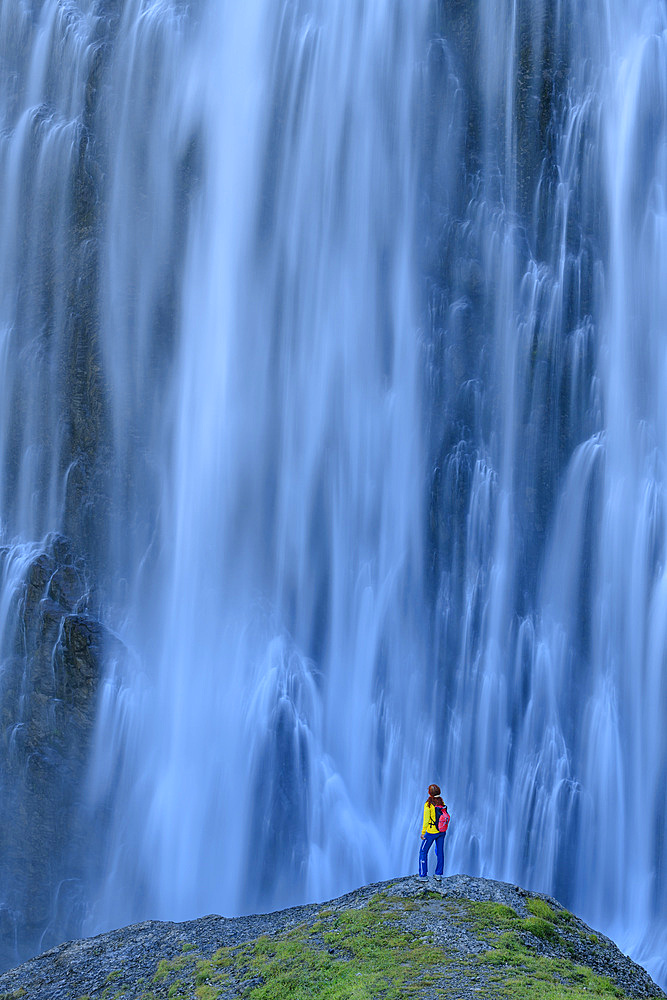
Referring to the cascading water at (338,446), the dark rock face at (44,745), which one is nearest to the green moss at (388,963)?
the cascading water at (338,446)

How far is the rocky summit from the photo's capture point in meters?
16.7

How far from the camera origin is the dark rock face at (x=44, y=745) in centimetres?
3219

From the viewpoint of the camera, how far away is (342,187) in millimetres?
37594

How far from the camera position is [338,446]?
35.9 metres

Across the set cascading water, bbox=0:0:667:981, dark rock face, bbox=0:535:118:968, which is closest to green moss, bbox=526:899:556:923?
cascading water, bbox=0:0:667:981

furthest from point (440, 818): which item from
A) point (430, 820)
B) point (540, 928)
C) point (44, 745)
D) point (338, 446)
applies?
point (44, 745)

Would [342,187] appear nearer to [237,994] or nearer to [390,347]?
[390,347]

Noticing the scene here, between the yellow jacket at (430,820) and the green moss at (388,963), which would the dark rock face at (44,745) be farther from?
the yellow jacket at (430,820)

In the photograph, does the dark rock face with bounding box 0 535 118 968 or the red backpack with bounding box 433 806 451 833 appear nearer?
the red backpack with bounding box 433 806 451 833

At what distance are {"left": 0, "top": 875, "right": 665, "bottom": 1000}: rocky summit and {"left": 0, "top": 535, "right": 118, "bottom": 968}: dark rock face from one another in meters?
10.6

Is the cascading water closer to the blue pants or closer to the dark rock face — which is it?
the dark rock face

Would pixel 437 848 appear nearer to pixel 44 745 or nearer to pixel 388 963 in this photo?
pixel 388 963

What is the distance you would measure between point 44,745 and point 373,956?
1962cm

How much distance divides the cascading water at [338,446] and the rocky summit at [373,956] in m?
8.04
